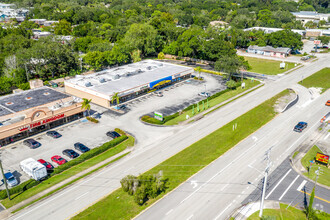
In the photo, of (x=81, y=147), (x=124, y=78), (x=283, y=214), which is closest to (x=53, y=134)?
(x=81, y=147)

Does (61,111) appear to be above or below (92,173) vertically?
above

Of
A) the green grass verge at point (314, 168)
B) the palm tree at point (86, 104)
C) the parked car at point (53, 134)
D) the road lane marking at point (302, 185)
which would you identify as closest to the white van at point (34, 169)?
the parked car at point (53, 134)

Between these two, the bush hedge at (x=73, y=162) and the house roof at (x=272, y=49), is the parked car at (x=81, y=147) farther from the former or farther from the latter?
the house roof at (x=272, y=49)

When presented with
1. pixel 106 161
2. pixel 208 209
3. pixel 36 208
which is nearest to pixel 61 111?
pixel 106 161

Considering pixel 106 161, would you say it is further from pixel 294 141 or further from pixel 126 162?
pixel 294 141

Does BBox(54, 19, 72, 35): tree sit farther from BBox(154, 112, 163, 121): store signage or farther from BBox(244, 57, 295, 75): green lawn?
BBox(154, 112, 163, 121): store signage

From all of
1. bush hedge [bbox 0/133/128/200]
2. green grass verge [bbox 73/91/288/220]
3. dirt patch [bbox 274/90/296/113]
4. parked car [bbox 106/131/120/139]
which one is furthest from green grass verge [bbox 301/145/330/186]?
parked car [bbox 106/131/120/139]
